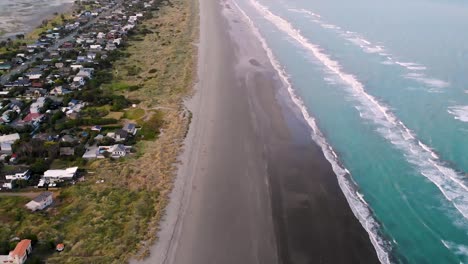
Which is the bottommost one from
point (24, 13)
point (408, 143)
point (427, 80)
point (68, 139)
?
point (24, 13)

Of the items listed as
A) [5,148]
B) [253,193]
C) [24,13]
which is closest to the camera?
[253,193]

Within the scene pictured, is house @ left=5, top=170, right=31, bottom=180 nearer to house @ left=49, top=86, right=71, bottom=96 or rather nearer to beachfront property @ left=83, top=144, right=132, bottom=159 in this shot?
beachfront property @ left=83, top=144, right=132, bottom=159

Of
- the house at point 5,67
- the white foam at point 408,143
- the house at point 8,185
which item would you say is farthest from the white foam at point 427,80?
the house at point 5,67

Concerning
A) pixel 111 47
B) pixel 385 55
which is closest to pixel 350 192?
pixel 385 55

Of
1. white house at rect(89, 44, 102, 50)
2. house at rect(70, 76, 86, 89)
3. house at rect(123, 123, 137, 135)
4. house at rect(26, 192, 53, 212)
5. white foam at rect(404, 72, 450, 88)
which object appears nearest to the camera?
house at rect(26, 192, 53, 212)

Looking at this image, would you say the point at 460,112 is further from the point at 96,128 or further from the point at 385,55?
the point at 96,128

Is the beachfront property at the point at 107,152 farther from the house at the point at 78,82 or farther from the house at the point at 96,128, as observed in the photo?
the house at the point at 78,82

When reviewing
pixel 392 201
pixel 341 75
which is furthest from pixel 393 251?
pixel 341 75

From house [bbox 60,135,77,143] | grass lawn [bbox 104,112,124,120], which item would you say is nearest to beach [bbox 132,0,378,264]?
grass lawn [bbox 104,112,124,120]
